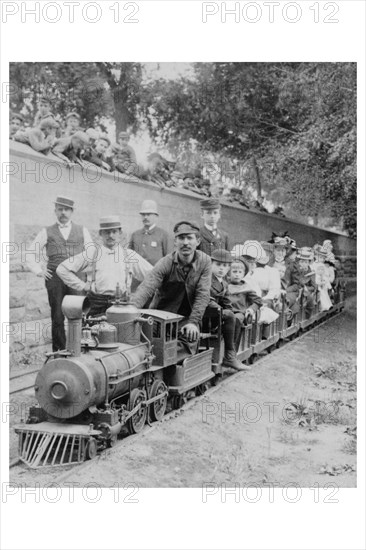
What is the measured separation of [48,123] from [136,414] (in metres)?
2.68

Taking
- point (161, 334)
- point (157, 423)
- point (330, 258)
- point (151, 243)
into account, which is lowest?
point (157, 423)

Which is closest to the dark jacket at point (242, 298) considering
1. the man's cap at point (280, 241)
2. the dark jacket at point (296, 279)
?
the dark jacket at point (296, 279)

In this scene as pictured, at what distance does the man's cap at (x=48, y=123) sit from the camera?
5.67 m

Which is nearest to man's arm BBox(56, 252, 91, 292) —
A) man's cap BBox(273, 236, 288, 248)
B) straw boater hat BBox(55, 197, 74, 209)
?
straw boater hat BBox(55, 197, 74, 209)

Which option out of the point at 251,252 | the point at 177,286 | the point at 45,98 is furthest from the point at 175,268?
the point at 45,98

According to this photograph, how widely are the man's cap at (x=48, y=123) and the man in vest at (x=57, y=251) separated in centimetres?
64

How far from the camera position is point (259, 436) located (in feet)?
19.6

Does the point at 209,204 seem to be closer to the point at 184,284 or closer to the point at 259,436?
the point at 184,284

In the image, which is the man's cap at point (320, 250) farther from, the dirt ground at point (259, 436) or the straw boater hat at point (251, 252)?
the dirt ground at point (259, 436)

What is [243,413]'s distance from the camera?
6.10 meters

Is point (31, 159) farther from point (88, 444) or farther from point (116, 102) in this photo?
point (88, 444)

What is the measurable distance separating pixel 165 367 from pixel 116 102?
2.57 metres

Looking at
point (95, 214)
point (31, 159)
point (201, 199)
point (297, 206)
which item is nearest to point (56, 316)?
point (95, 214)

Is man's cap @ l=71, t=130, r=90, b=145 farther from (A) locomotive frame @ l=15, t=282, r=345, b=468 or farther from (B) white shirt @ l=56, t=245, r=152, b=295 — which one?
(A) locomotive frame @ l=15, t=282, r=345, b=468
